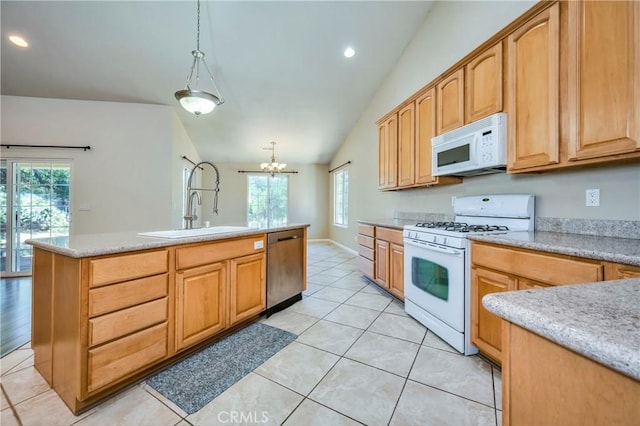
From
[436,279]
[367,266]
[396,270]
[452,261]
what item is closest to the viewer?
[452,261]

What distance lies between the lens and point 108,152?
14.2 feet

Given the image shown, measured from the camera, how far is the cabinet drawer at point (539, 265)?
1.30 m

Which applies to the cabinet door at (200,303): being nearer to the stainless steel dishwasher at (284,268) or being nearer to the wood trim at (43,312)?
the stainless steel dishwasher at (284,268)

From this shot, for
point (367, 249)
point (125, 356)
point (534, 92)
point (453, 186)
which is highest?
point (534, 92)

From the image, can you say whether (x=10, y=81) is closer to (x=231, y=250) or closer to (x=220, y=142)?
(x=220, y=142)

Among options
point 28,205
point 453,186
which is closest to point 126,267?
point 453,186

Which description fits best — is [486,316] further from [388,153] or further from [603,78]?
[388,153]

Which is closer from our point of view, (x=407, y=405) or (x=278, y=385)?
(x=407, y=405)

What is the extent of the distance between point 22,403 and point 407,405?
2.18m

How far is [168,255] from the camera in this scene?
68.6 inches

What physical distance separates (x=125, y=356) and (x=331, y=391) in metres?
1.24

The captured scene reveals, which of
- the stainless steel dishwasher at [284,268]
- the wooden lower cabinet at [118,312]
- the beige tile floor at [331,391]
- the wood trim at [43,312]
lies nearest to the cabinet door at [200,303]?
the wooden lower cabinet at [118,312]

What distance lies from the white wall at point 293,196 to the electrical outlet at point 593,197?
21.0 ft

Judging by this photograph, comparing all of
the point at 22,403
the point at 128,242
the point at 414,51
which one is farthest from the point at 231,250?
the point at 414,51
